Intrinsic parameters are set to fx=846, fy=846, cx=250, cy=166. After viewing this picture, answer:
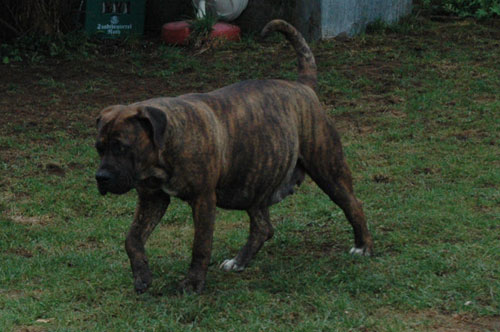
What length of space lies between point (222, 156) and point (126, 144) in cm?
77

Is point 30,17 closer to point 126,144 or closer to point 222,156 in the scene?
point 222,156

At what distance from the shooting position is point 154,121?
506cm

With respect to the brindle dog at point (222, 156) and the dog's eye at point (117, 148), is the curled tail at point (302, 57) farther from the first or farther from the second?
the dog's eye at point (117, 148)

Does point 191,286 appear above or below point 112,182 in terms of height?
below

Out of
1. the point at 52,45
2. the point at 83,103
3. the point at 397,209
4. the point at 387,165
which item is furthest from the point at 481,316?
the point at 52,45

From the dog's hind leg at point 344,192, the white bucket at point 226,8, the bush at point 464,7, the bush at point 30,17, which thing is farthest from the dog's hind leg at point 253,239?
the bush at point 464,7

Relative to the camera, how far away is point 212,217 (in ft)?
18.1

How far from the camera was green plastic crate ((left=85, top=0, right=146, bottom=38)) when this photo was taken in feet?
46.6

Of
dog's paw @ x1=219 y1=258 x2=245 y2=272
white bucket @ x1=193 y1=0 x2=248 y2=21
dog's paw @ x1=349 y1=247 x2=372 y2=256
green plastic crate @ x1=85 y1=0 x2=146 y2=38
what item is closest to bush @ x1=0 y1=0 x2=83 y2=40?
green plastic crate @ x1=85 y1=0 x2=146 y2=38

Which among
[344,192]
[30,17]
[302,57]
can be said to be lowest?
[344,192]

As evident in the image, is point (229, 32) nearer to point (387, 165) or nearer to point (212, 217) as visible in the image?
point (387, 165)

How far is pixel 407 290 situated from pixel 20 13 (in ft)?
33.8

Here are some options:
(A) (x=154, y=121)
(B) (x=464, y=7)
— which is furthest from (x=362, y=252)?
(B) (x=464, y=7)

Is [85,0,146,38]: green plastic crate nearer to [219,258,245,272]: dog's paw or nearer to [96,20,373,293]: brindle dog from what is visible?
[96,20,373,293]: brindle dog
